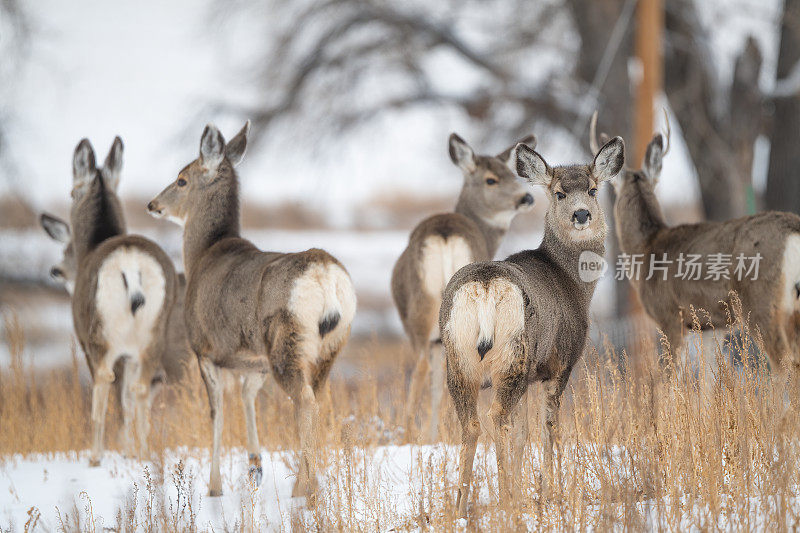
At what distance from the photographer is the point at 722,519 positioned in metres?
4.83

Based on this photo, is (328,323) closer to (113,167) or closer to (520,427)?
(520,427)

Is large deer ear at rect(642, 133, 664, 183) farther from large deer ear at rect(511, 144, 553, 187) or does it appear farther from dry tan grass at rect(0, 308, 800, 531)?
large deer ear at rect(511, 144, 553, 187)

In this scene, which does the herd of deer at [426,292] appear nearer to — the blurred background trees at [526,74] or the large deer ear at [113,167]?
the large deer ear at [113,167]

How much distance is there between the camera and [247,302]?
18.9 feet

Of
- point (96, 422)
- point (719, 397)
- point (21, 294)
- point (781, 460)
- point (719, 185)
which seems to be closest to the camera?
point (781, 460)

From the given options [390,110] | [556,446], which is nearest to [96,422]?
[556,446]

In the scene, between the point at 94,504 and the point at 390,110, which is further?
the point at 390,110

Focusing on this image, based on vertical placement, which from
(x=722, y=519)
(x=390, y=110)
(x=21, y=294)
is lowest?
(x=722, y=519)

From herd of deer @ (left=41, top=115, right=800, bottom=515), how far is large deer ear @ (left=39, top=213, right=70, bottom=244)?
0.01 m

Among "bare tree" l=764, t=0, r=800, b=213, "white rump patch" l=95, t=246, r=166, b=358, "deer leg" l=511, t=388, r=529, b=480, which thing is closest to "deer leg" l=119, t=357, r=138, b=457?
"white rump patch" l=95, t=246, r=166, b=358

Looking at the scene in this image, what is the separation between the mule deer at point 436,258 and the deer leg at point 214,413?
1703mm

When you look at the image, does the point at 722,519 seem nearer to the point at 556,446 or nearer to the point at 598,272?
the point at 556,446

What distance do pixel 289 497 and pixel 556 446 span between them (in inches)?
75.0

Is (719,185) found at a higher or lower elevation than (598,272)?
higher
